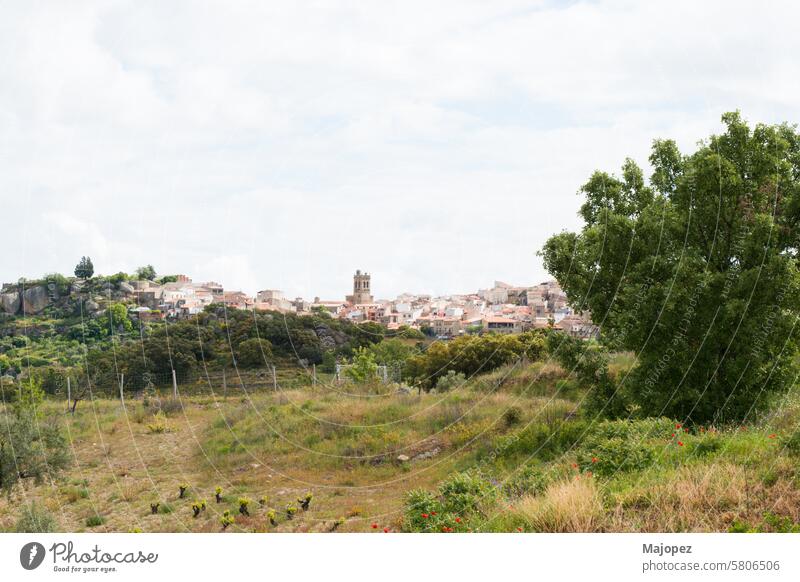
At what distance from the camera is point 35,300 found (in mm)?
17688

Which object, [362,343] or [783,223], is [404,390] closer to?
[362,343]

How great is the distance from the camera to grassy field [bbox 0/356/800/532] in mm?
7039

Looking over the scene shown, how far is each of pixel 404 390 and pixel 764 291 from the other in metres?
Answer: 11.9

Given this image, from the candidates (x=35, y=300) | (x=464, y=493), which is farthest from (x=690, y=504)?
(x=35, y=300)

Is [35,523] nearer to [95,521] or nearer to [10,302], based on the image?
[95,521]

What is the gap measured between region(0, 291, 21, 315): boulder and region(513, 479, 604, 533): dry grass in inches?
581

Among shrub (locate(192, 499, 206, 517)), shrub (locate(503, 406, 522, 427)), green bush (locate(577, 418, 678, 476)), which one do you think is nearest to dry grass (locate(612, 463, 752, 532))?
green bush (locate(577, 418, 678, 476))

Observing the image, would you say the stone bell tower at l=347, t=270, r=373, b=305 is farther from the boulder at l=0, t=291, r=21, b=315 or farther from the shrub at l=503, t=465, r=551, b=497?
the boulder at l=0, t=291, r=21, b=315

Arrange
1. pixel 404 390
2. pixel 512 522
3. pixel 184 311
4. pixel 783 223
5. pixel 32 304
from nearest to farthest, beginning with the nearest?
pixel 512 522
pixel 783 223
pixel 184 311
pixel 32 304
pixel 404 390

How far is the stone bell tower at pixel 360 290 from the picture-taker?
12.1 metres

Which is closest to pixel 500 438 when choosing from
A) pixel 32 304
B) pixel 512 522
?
pixel 512 522

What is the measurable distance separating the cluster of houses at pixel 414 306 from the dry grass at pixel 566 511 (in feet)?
19.4

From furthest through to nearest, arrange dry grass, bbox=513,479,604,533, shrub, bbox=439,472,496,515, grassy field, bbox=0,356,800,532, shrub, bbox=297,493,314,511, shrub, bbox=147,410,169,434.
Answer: shrub, bbox=147,410,169,434
shrub, bbox=297,493,314,511
shrub, bbox=439,472,496,515
grassy field, bbox=0,356,800,532
dry grass, bbox=513,479,604,533

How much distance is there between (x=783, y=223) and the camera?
12.8 meters
